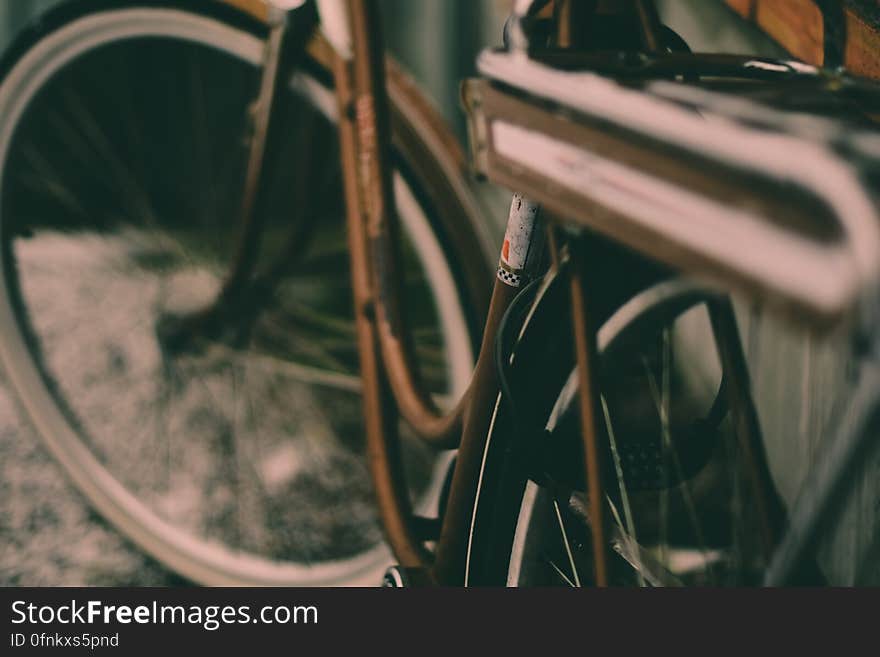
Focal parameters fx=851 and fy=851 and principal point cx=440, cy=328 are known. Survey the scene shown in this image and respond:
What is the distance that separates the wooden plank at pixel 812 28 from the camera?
35.5 inches

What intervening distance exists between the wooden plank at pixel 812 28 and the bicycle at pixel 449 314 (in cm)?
30

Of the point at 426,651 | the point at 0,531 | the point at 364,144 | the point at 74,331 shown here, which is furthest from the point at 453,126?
the point at 426,651

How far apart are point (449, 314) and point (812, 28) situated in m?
0.60

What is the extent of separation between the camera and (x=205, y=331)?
4.46 ft

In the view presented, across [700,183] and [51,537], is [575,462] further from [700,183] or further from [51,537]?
[51,537]

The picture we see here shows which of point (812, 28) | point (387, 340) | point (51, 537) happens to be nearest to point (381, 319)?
point (387, 340)

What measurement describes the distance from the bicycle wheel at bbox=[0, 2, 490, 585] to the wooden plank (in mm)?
469

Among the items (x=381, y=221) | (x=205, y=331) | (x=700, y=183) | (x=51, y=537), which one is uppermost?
(x=700, y=183)

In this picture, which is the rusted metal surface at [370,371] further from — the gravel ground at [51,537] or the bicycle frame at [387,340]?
the gravel ground at [51,537]

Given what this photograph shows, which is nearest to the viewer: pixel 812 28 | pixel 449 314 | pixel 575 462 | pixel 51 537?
pixel 575 462

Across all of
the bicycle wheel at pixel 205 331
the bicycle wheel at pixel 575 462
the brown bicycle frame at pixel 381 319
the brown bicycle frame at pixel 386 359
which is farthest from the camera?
the bicycle wheel at pixel 205 331

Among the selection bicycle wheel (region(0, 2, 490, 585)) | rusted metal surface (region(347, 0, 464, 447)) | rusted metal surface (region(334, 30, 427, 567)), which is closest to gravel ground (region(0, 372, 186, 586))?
bicycle wheel (region(0, 2, 490, 585))

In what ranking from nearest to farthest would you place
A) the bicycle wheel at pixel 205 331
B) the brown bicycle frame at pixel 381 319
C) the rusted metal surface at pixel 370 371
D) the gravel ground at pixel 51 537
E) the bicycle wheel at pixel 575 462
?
the bicycle wheel at pixel 575 462, the brown bicycle frame at pixel 381 319, the rusted metal surface at pixel 370 371, the bicycle wheel at pixel 205 331, the gravel ground at pixel 51 537

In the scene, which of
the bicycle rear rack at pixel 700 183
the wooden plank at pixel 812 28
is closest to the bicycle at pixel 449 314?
the bicycle rear rack at pixel 700 183
